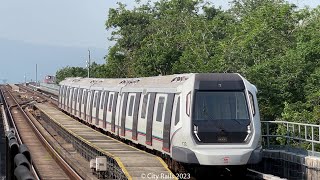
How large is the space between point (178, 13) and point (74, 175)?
49.7m

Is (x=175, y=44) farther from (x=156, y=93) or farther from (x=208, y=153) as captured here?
(x=208, y=153)

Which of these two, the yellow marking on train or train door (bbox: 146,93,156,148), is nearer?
the yellow marking on train

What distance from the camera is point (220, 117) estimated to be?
15.1 metres

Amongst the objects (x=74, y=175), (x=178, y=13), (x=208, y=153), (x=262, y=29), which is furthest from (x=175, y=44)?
(x=208, y=153)

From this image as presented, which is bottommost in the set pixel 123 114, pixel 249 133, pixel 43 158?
pixel 43 158

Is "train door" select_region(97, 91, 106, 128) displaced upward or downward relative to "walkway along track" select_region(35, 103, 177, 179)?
upward

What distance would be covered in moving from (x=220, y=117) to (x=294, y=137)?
10.8ft

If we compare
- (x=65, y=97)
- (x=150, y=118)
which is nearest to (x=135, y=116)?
(x=150, y=118)

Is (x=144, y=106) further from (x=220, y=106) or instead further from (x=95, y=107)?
(x=95, y=107)

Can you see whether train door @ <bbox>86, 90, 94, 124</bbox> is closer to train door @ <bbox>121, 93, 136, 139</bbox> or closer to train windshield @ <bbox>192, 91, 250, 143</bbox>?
train door @ <bbox>121, 93, 136, 139</bbox>

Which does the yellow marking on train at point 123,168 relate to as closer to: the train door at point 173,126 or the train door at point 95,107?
the train door at point 173,126

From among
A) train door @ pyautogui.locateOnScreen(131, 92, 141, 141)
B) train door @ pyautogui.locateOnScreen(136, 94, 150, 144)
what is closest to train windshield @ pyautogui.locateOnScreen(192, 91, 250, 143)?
train door @ pyautogui.locateOnScreen(136, 94, 150, 144)

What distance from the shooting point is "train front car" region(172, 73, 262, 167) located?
14586mm

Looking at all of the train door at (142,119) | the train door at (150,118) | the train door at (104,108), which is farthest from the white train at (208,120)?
the train door at (104,108)
